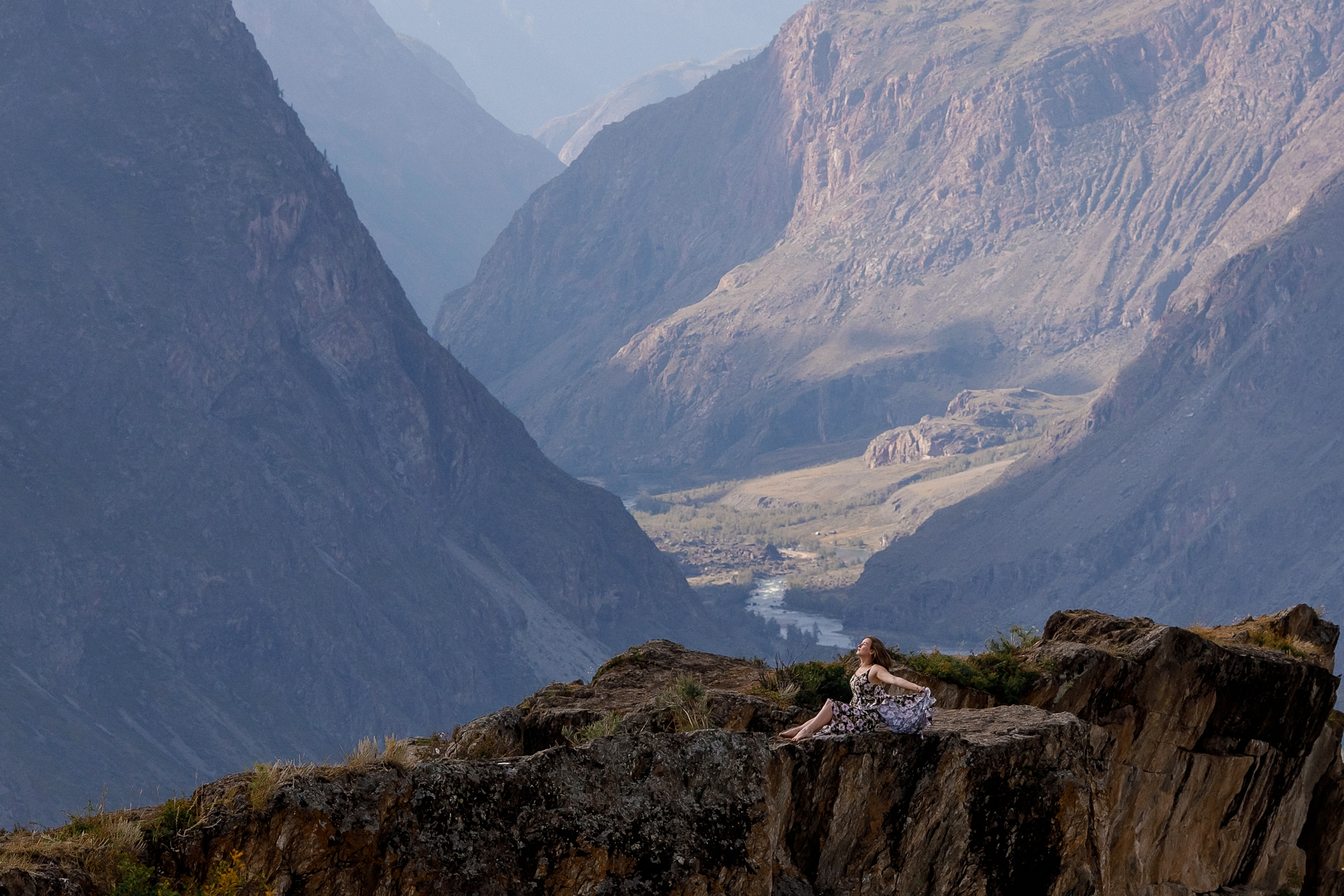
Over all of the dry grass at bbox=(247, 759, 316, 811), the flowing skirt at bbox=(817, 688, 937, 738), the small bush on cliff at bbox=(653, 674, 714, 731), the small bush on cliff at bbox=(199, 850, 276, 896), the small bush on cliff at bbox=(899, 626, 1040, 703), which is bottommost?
the small bush on cliff at bbox=(899, 626, 1040, 703)

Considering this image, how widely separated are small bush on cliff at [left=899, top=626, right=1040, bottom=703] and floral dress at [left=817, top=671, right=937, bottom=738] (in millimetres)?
6443

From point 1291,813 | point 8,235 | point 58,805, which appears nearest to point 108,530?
point 8,235

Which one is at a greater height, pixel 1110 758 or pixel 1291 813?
pixel 1110 758

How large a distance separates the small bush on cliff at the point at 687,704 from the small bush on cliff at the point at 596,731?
0.78m

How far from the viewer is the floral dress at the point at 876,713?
67.9 feet

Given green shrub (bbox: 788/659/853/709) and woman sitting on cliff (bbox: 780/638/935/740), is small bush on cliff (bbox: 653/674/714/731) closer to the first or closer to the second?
woman sitting on cliff (bbox: 780/638/935/740)

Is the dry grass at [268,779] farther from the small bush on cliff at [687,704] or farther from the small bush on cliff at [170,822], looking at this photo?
the small bush on cliff at [687,704]

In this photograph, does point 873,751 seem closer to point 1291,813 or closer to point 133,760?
point 1291,813

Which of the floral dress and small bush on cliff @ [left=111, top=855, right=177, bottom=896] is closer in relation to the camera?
small bush on cliff @ [left=111, top=855, right=177, bottom=896]

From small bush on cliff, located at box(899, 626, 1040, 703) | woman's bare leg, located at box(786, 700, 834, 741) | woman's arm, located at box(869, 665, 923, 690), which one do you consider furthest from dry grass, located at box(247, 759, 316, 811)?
small bush on cliff, located at box(899, 626, 1040, 703)

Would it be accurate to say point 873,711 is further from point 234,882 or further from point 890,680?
point 234,882

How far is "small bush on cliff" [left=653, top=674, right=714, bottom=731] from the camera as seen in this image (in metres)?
21.6

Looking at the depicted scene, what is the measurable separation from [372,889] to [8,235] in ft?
656

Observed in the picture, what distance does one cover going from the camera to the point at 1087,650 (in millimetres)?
29625
